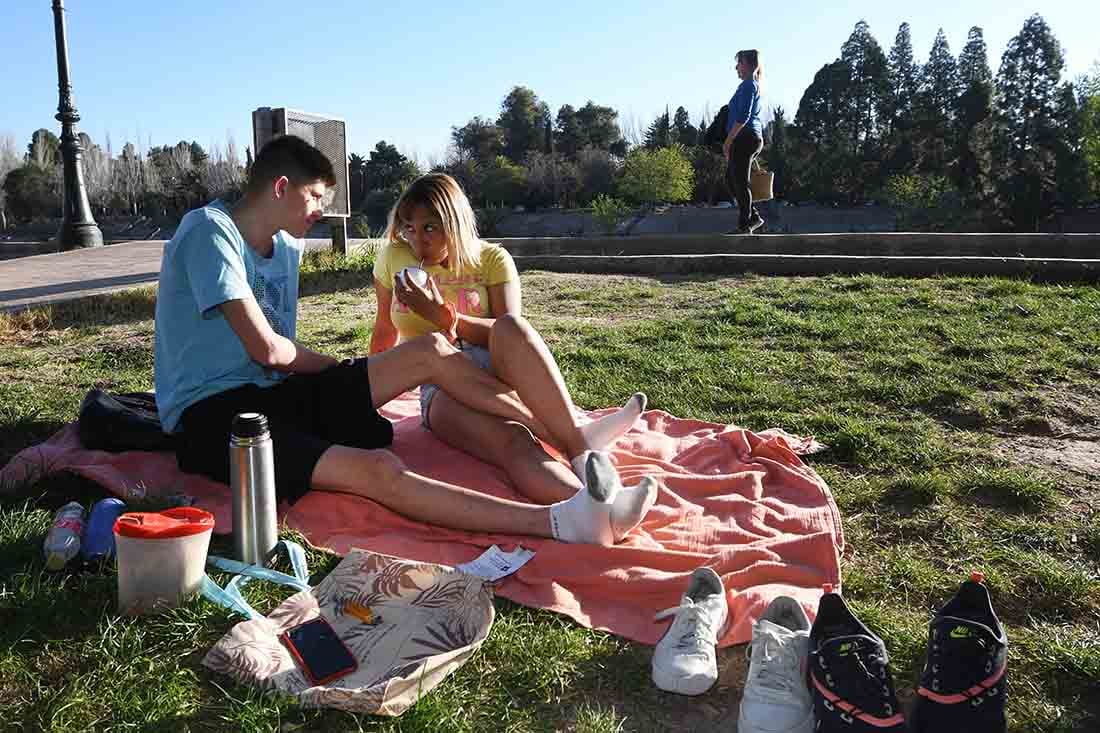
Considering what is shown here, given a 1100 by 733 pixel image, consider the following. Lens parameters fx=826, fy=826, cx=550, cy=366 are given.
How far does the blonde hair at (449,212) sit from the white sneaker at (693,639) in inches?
70.9

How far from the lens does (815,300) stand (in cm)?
689

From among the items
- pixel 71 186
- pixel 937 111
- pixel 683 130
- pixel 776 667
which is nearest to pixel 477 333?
pixel 776 667

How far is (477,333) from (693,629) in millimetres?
1760

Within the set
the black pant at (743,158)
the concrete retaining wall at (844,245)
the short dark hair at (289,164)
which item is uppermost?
the black pant at (743,158)

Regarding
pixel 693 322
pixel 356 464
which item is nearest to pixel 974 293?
pixel 693 322

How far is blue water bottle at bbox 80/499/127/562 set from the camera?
2424mm

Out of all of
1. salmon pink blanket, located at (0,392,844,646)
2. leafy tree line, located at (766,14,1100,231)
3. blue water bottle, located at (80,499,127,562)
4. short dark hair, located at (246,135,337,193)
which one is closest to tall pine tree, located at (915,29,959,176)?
leafy tree line, located at (766,14,1100,231)

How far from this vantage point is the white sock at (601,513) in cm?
259

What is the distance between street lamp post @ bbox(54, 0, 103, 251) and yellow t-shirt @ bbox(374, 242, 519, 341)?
11862mm

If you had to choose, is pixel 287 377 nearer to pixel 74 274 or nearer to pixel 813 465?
pixel 813 465

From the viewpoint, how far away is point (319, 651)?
2.01 metres

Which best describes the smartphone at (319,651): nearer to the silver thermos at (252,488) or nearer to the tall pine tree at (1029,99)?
the silver thermos at (252,488)

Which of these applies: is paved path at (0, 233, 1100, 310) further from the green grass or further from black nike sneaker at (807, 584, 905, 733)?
black nike sneaker at (807, 584, 905, 733)

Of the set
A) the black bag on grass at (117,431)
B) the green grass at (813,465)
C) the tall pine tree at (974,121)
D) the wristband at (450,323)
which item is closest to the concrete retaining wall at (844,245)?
the green grass at (813,465)
